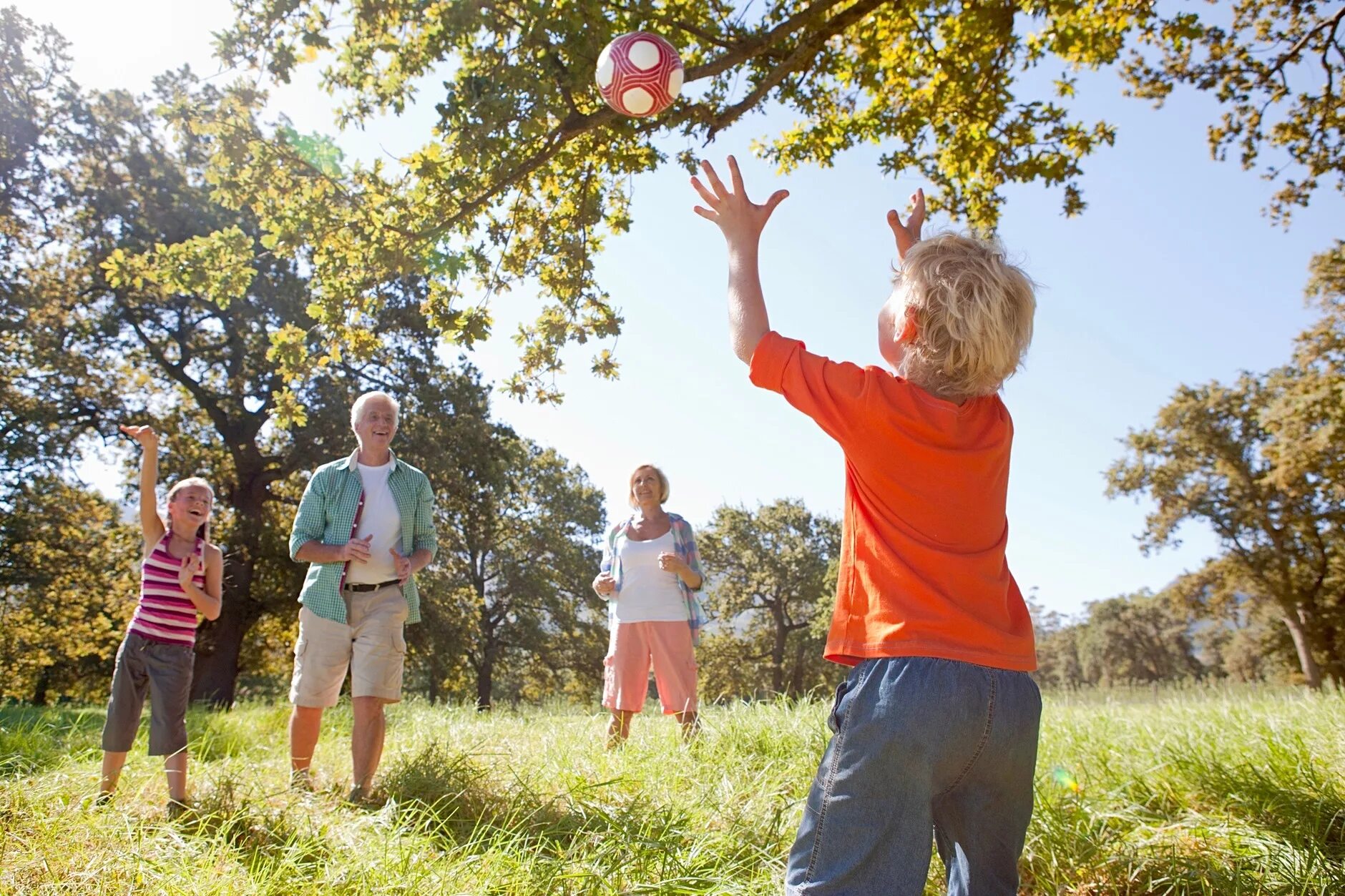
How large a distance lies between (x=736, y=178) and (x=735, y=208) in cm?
8

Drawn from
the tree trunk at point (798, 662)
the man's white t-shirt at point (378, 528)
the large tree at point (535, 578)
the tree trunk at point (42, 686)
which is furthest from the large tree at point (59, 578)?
the tree trunk at point (798, 662)

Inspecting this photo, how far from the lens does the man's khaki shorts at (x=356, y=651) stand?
4305mm

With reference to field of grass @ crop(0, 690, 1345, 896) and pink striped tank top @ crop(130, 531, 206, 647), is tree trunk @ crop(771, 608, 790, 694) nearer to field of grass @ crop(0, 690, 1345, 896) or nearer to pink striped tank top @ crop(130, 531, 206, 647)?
field of grass @ crop(0, 690, 1345, 896)

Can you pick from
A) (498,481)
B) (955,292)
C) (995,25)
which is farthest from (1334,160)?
(498,481)

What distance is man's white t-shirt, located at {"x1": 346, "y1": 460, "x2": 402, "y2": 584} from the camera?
443cm

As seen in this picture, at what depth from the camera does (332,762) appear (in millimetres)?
5336

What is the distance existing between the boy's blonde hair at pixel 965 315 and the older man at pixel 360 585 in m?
3.03

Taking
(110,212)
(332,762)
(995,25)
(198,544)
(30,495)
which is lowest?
(332,762)

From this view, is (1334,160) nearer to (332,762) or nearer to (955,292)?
(955,292)

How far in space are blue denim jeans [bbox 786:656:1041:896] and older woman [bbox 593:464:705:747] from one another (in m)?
3.89

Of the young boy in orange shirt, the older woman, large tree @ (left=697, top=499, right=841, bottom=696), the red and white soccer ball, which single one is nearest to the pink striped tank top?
the older woman

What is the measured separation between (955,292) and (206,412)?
63.8ft

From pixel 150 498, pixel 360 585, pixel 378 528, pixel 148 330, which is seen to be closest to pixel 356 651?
pixel 360 585

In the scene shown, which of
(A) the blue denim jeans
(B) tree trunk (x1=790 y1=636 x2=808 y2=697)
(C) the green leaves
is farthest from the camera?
(B) tree trunk (x1=790 y1=636 x2=808 y2=697)
